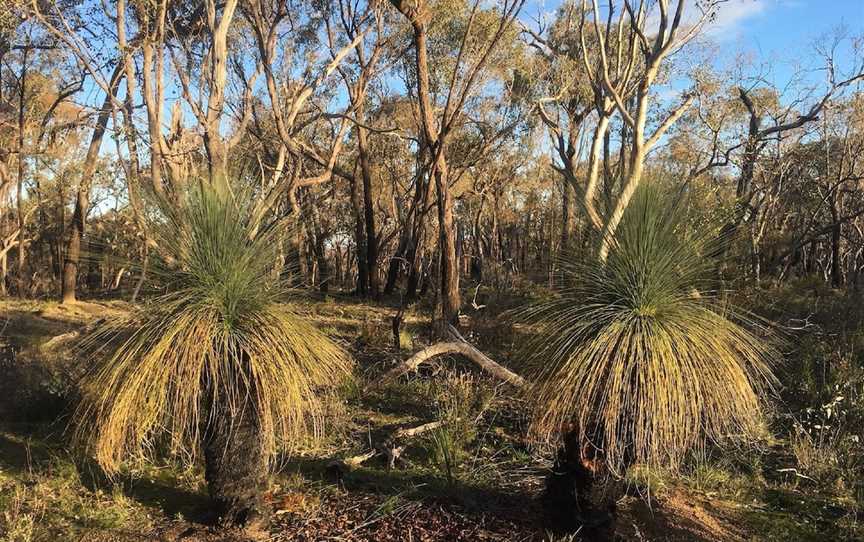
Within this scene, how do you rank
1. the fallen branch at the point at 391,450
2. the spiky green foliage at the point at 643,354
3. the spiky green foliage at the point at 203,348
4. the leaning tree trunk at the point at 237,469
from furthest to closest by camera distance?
the fallen branch at the point at 391,450 < the leaning tree trunk at the point at 237,469 < the spiky green foliage at the point at 203,348 < the spiky green foliage at the point at 643,354

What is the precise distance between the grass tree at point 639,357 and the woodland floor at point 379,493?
0.72m

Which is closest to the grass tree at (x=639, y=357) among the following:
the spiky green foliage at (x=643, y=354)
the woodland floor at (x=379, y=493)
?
the spiky green foliage at (x=643, y=354)

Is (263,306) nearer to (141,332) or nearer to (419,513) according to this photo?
(141,332)

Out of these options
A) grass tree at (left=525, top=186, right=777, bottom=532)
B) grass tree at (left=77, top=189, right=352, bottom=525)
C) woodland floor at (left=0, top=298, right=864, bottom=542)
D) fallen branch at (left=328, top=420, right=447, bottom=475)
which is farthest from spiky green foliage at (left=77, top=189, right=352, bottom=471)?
grass tree at (left=525, top=186, right=777, bottom=532)

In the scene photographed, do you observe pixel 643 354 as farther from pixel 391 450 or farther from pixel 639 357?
pixel 391 450

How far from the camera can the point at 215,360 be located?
3.69 m

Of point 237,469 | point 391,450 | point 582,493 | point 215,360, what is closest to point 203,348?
point 215,360

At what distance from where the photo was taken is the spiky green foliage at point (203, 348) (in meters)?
3.60

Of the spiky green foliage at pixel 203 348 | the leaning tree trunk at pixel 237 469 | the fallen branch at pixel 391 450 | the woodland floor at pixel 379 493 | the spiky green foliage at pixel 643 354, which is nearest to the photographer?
the spiky green foliage at pixel 643 354

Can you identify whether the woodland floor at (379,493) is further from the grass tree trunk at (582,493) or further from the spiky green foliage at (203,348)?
the spiky green foliage at (203,348)

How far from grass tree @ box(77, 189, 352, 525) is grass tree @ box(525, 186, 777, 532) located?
60.5 inches

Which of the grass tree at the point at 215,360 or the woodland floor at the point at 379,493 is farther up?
the grass tree at the point at 215,360

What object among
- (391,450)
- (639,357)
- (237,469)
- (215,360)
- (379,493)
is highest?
(639,357)

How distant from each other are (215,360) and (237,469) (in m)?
0.80
